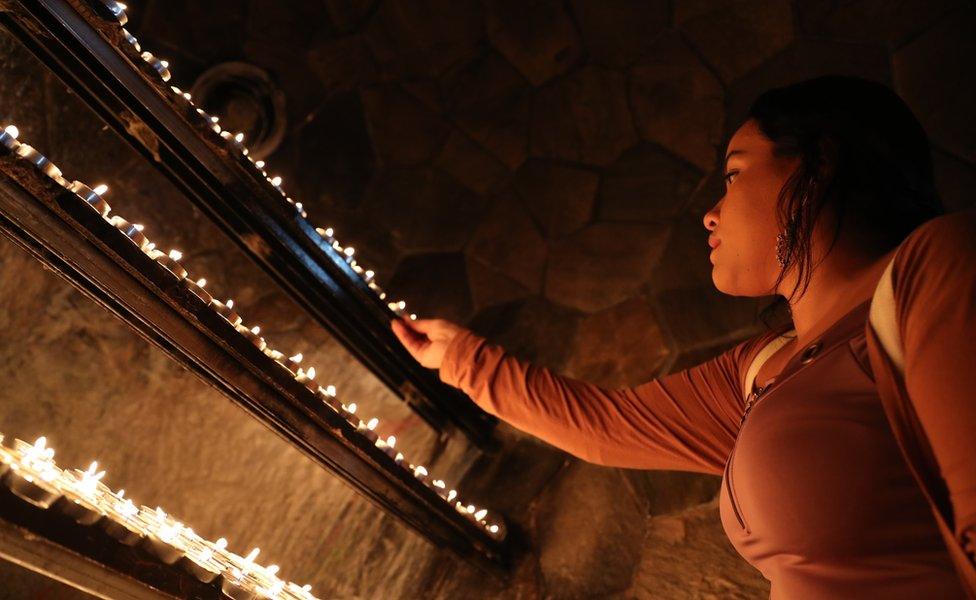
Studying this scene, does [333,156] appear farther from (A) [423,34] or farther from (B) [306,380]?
(B) [306,380]

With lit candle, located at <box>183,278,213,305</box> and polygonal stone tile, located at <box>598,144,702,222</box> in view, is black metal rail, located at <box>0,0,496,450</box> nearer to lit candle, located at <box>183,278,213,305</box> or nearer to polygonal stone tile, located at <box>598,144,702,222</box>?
lit candle, located at <box>183,278,213,305</box>

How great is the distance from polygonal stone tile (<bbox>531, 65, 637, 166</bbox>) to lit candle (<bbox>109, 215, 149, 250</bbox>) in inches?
98.6

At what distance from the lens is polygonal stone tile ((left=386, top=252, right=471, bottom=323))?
3836mm

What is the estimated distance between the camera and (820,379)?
1.42 meters

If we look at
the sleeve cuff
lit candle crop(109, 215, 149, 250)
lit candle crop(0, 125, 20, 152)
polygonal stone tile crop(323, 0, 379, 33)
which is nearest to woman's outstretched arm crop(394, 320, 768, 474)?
the sleeve cuff

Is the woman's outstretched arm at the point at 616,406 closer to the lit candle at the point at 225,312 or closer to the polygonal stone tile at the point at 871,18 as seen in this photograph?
the lit candle at the point at 225,312

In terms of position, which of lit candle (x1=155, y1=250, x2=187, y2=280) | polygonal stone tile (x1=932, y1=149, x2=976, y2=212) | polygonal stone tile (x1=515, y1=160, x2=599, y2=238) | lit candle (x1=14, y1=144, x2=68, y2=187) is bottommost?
lit candle (x1=155, y1=250, x2=187, y2=280)

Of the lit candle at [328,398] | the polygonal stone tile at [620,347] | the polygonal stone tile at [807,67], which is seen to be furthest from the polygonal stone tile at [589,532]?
the polygonal stone tile at [807,67]

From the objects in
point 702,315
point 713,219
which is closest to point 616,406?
point 713,219

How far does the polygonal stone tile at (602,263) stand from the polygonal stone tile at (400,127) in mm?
1003

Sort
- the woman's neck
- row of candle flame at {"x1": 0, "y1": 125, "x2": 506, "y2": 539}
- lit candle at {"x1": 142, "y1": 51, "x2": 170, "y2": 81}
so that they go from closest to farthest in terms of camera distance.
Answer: the woman's neck < row of candle flame at {"x1": 0, "y1": 125, "x2": 506, "y2": 539} < lit candle at {"x1": 142, "y1": 51, "x2": 170, "y2": 81}

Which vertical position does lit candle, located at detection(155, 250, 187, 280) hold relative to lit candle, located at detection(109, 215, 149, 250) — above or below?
below

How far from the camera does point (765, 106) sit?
1.89 m

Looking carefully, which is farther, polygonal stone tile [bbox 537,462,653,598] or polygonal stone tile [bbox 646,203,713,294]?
polygonal stone tile [bbox 646,203,713,294]
